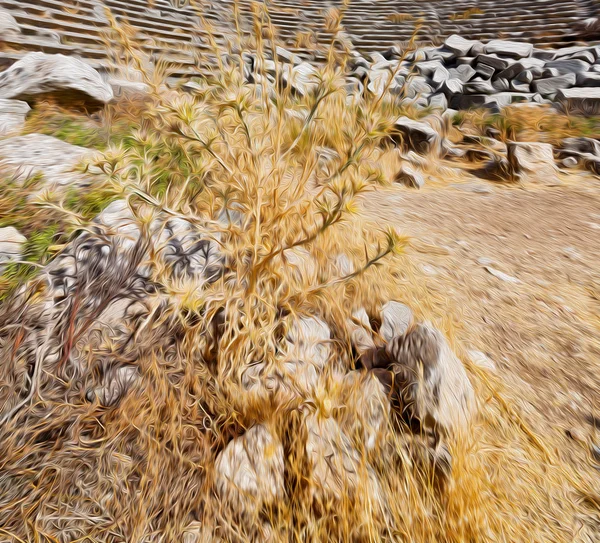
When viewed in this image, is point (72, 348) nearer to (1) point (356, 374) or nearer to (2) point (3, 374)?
(2) point (3, 374)

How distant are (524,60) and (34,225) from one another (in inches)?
254

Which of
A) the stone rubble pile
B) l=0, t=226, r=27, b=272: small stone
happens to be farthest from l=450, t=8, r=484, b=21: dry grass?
l=0, t=226, r=27, b=272: small stone

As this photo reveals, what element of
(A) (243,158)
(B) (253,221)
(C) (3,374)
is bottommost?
(C) (3,374)

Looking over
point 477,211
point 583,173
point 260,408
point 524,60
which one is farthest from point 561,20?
point 260,408

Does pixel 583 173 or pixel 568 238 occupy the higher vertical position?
pixel 568 238

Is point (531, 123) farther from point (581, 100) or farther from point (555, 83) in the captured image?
point (555, 83)

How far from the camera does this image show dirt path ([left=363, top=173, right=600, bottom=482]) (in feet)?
4.45

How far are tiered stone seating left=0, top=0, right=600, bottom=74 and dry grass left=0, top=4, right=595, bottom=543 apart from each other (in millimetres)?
3325

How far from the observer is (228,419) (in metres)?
1.17

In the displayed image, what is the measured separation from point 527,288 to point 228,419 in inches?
52.9

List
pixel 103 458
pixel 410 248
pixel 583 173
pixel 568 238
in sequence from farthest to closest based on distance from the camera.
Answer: pixel 583 173 < pixel 568 238 < pixel 410 248 < pixel 103 458

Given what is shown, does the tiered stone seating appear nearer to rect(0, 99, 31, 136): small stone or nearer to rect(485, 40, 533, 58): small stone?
rect(485, 40, 533, 58): small stone

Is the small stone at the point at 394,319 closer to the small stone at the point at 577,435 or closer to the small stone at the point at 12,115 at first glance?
the small stone at the point at 577,435

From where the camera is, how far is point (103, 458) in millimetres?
1142
